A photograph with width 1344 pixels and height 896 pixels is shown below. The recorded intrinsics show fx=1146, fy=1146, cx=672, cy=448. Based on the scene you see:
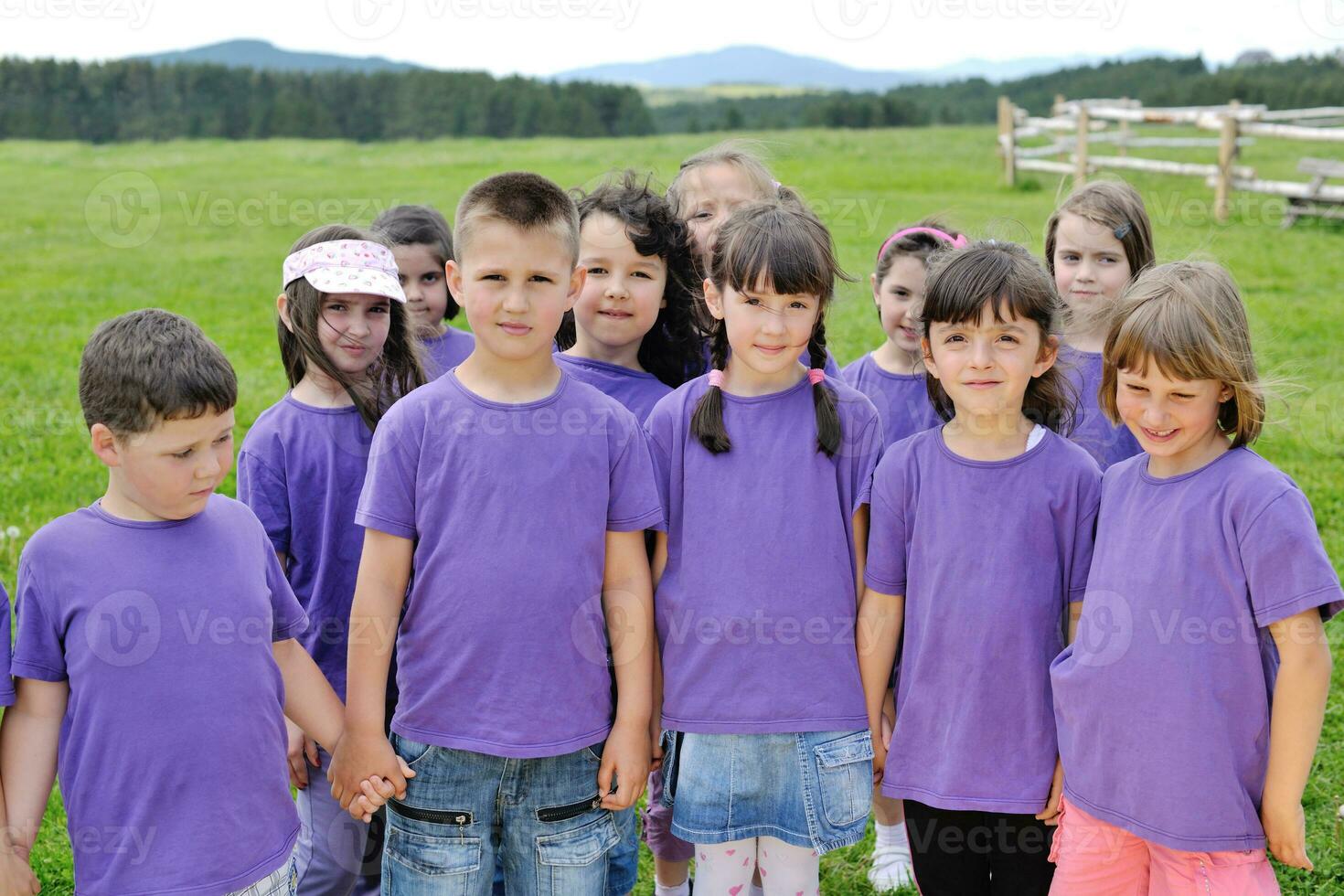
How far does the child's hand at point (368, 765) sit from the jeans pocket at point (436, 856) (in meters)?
0.11

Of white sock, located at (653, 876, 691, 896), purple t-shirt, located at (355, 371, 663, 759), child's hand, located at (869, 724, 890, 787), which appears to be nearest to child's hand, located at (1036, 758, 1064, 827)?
child's hand, located at (869, 724, 890, 787)

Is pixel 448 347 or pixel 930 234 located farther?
pixel 448 347

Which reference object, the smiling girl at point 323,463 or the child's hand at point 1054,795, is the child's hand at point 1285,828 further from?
the smiling girl at point 323,463

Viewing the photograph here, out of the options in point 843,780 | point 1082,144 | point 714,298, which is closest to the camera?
point 843,780

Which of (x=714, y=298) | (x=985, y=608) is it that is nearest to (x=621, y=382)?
(x=714, y=298)

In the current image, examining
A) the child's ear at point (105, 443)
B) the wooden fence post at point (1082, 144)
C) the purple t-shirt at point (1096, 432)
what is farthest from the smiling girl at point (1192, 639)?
the wooden fence post at point (1082, 144)

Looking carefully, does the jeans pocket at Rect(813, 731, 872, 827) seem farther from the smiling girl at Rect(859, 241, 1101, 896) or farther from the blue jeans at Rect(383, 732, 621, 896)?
the blue jeans at Rect(383, 732, 621, 896)

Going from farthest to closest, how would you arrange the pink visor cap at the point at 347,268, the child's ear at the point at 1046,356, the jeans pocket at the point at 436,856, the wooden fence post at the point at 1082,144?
the wooden fence post at the point at 1082,144 → the pink visor cap at the point at 347,268 → the child's ear at the point at 1046,356 → the jeans pocket at the point at 436,856

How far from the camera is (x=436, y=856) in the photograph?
248 cm

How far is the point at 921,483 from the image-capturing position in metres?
2.64

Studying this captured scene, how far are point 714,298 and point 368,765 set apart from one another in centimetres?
134

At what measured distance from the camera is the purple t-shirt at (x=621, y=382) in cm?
307

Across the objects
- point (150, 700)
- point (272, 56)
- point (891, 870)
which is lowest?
point (891, 870)

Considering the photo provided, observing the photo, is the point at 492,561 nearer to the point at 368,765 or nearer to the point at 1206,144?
the point at 368,765
